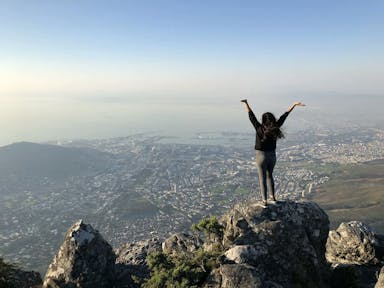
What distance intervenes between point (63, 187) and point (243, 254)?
413ft

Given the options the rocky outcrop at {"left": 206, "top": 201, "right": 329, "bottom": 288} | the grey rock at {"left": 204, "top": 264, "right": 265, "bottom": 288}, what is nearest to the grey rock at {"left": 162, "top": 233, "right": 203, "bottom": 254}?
the rocky outcrop at {"left": 206, "top": 201, "right": 329, "bottom": 288}

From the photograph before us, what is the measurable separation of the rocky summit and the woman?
4.26 feet

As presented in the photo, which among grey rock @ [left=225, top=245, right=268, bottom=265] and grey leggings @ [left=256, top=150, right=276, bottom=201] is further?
grey leggings @ [left=256, top=150, right=276, bottom=201]

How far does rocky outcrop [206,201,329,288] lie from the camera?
10875mm

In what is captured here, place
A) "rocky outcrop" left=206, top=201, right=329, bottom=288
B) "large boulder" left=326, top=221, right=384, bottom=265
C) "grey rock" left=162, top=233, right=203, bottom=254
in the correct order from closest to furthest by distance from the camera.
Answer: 1. "rocky outcrop" left=206, top=201, right=329, bottom=288
2. "grey rock" left=162, top=233, right=203, bottom=254
3. "large boulder" left=326, top=221, right=384, bottom=265

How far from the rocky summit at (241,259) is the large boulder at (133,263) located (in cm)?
6

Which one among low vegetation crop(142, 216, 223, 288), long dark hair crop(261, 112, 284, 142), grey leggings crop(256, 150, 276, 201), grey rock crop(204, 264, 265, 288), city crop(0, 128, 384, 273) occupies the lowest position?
city crop(0, 128, 384, 273)

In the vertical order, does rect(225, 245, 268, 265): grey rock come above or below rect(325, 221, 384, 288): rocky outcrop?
above

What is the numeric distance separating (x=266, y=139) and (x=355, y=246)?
1081cm

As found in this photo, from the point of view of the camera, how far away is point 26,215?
301ft

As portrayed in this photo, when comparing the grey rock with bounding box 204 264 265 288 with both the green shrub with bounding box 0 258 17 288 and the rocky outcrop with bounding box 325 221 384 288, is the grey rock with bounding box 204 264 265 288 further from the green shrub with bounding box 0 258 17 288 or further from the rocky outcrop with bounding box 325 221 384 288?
the green shrub with bounding box 0 258 17 288

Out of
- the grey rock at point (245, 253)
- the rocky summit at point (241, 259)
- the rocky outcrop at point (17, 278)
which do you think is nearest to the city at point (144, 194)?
the rocky outcrop at point (17, 278)

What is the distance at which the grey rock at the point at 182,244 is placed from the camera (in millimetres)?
18056

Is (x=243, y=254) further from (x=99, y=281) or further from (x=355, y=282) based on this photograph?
(x=99, y=281)
